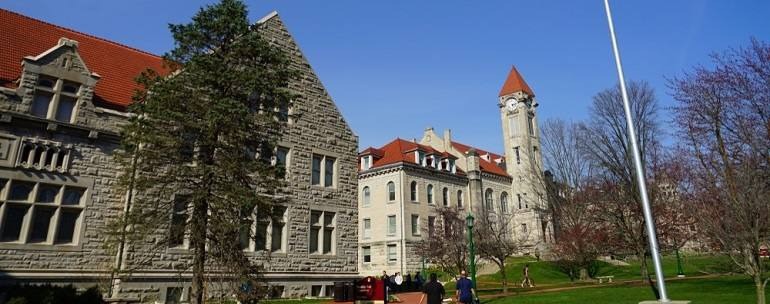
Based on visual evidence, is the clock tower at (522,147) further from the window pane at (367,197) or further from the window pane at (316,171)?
the window pane at (316,171)

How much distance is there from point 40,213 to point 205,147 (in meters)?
6.98

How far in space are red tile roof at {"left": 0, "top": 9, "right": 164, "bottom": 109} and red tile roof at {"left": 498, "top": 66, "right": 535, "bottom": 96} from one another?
1824 inches

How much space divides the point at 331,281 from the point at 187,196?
37.8ft

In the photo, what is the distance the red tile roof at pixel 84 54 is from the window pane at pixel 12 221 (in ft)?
14.5

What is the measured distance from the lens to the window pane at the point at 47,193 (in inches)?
661

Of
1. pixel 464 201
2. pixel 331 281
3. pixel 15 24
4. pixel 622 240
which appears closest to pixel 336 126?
pixel 331 281

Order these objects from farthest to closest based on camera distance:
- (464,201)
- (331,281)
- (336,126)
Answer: (464,201), (336,126), (331,281)

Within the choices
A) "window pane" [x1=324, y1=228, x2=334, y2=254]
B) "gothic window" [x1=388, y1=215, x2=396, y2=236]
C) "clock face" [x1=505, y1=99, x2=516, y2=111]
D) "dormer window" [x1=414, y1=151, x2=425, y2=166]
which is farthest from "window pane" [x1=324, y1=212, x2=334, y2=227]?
"clock face" [x1=505, y1=99, x2=516, y2=111]

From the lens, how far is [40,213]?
1686cm

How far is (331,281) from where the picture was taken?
24.5 m

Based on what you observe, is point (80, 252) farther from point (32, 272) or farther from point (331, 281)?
point (331, 281)

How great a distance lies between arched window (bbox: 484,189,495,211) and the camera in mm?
54344

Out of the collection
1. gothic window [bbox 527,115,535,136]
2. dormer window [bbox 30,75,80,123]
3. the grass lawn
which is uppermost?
gothic window [bbox 527,115,535,136]

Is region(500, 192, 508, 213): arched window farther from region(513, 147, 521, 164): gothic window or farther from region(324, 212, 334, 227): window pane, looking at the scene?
region(324, 212, 334, 227): window pane
